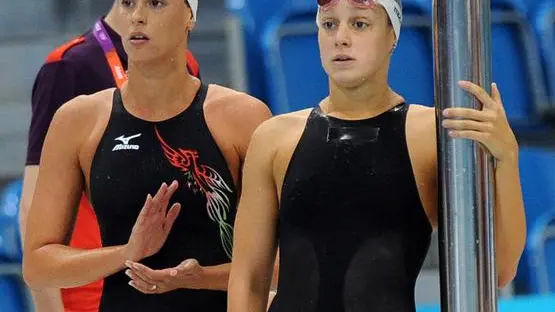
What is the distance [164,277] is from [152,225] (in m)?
0.06

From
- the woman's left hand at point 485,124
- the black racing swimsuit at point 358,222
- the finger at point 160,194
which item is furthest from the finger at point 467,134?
the finger at point 160,194

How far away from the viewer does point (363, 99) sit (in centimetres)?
114

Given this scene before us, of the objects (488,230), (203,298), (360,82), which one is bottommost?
(203,298)

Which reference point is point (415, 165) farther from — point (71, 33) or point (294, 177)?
point (71, 33)

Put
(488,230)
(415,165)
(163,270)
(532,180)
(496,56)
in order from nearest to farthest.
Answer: (488,230), (415,165), (163,270), (532,180), (496,56)

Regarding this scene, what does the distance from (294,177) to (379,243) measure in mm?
110

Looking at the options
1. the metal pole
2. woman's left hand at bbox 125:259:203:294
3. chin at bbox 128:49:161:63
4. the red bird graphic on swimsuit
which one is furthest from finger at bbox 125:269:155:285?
the metal pole

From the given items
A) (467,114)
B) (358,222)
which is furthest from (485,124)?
(358,222)

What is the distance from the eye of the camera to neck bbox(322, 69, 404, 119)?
114 cm

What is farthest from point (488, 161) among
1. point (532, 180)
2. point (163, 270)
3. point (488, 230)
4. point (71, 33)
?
point (71, 33)

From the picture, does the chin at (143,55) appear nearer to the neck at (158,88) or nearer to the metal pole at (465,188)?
the neck at (158,88)

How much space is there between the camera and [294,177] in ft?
3.71

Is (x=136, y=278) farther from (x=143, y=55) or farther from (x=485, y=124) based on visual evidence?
(x=485, y=124)

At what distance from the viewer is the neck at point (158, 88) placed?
1303 mm
